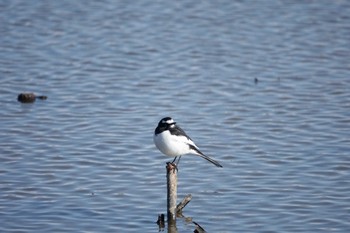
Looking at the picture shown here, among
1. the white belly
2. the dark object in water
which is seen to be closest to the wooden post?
the white belly

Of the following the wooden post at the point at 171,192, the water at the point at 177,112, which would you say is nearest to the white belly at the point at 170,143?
the wooden post at the point at 171,192

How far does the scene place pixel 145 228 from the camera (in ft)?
47.6

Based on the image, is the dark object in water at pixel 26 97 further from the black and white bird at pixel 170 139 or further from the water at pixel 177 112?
the black and white bird at pixel 170 139

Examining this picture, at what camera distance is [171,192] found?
14.1 m

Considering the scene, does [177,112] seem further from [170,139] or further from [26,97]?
[170,139]

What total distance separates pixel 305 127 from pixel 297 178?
123 inches

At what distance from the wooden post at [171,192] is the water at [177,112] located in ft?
0.86

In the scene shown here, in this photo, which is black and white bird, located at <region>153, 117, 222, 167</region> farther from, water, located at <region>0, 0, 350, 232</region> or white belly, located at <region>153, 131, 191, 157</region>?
water, located at <region>0, 0, 350, 232</region>

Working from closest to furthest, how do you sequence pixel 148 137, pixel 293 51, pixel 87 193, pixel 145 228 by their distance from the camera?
pixel 145 228, pixel 87 193, pixel 148 137, pixel 293 51

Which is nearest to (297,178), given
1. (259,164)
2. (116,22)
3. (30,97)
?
(259,164)

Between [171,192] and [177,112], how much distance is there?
6572 mm

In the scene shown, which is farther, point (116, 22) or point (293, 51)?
point (116, 22)

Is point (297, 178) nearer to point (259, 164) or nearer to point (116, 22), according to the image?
point (259, 164)

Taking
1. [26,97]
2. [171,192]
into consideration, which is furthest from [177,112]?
[171,192]
